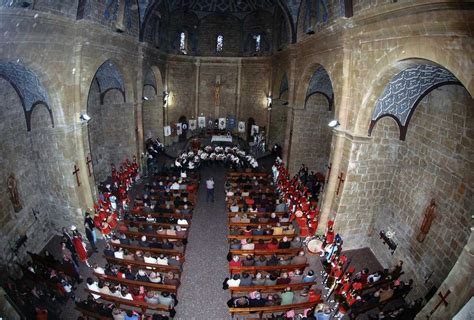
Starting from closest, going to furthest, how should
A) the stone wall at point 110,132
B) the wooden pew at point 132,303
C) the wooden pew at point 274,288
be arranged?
1. the wooden pew at point 132,303
2. the wooden pew at point 274,288
3. the stone wall at point 110,132

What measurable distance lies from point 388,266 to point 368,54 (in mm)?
7699

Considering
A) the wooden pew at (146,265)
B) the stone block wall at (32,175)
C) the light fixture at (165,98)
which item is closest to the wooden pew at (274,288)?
the wooden pew at (146,265)

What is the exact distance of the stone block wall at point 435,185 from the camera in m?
8.09

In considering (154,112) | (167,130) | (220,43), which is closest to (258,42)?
(220,43)

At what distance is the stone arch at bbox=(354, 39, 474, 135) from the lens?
19.0 ft

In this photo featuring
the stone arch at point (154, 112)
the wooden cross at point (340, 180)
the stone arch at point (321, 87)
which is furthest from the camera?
the stone arch at point (154, 112)

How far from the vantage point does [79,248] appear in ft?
33.8

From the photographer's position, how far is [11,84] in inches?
383

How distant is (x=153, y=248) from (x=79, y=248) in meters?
2.66

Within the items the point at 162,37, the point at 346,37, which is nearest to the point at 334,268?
the point at 346,37

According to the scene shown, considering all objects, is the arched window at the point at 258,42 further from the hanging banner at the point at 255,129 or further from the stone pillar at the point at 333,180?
the stone pillar at the point at 333,180

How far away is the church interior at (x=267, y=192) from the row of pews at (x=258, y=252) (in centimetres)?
Result: 7

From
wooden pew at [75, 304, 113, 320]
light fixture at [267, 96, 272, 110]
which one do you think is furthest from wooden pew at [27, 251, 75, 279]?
light fixture at [267, 96, 272, 110]

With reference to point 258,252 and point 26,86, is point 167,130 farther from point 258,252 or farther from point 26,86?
point 258,252
